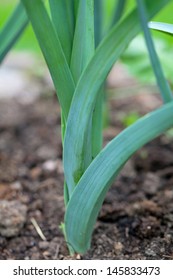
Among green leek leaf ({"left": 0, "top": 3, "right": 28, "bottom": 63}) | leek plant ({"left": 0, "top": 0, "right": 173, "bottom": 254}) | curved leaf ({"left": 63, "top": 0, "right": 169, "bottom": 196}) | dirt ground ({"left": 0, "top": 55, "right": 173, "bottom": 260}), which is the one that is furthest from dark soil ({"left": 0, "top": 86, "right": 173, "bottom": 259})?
green leek leaf ({"left": 0, "top": 3, "right": 28, "bottom": 63})

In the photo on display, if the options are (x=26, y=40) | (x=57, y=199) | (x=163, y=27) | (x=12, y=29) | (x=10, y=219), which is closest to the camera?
(x=163, y=27)

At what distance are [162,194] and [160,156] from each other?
298 millimetres

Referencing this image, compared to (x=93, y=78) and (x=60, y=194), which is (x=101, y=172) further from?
(x=60, y=194)

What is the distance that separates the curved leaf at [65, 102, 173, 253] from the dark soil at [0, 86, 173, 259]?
96mm

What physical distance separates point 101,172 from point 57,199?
0.45 m

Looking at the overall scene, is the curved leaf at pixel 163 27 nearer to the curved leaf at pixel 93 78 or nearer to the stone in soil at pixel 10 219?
the curved leaf at pixel 93 78

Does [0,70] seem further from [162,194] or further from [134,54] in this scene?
[162,194]

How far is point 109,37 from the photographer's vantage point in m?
0.81

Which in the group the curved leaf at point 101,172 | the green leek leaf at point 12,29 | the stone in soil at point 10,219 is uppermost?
the green leek leaf at point 12,29

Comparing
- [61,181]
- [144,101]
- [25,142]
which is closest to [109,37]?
[61,181]

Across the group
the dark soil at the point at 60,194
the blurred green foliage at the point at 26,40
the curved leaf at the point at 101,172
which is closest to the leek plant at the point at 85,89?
the curved leaf at the point at 101,172

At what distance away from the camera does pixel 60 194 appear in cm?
132

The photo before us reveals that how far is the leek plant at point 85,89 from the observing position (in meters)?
0.78

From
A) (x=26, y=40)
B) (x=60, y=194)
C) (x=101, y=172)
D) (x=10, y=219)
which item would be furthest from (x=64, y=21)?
(x=26, y=40)
